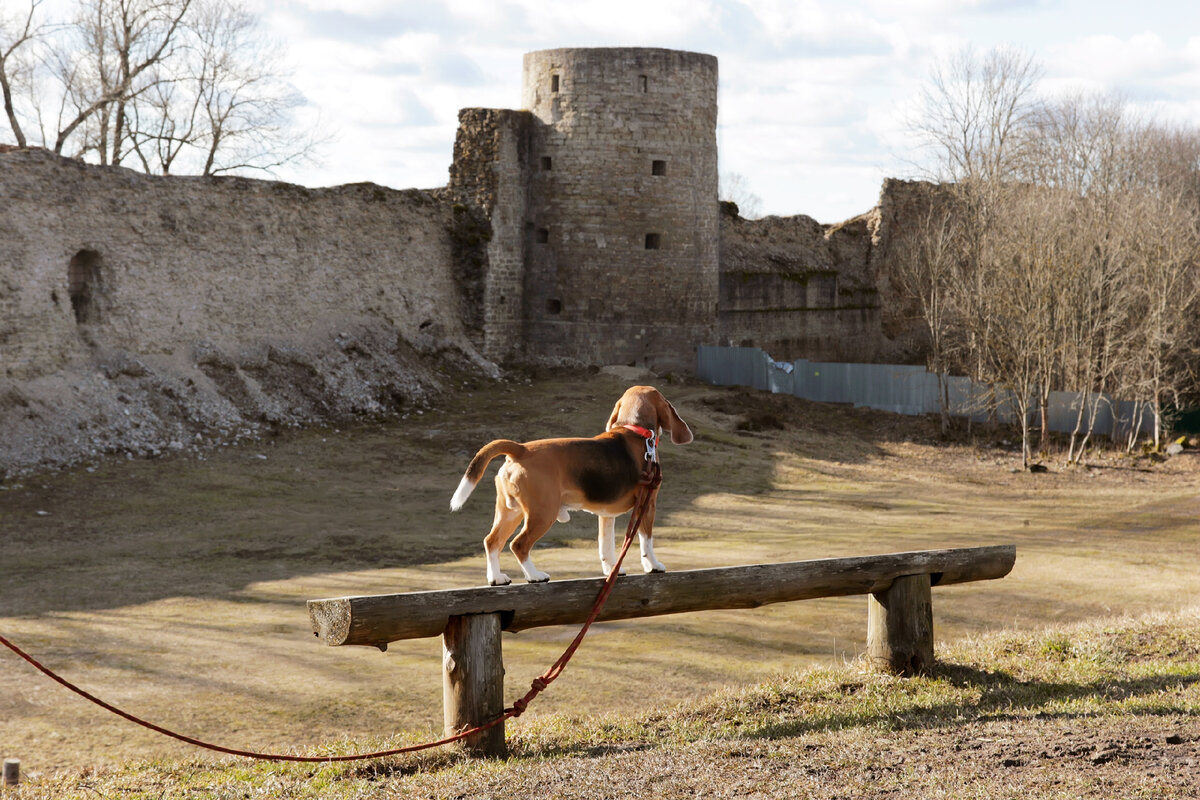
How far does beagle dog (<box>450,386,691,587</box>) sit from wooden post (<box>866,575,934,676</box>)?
1818mm

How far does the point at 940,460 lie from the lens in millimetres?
21422

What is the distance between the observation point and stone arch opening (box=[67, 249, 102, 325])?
1769 cm

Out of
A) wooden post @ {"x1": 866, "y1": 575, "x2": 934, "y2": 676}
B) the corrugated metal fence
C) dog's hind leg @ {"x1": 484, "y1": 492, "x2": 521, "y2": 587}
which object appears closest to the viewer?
dog's hind leg @ {"x1": 484, "y1": 492, "x2": 521, "y2": 587}

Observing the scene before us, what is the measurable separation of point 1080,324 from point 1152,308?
1608 mm

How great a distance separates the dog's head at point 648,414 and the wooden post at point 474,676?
3.85 feet

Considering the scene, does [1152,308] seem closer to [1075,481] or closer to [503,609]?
[1075,481]

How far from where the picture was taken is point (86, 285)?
17797 mm

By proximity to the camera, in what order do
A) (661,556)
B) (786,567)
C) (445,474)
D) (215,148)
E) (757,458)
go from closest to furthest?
(786,567) → (661,556) → (445,474) → (757,458) → (215,148)

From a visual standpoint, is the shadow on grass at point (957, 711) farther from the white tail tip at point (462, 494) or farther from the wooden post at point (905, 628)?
the white tail tip at point (462, 494)

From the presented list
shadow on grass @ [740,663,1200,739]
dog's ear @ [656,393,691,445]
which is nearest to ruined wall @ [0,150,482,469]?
dog's ear @ [656,393,691,445]

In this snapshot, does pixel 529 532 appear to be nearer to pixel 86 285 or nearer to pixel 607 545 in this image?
pixel 607 545

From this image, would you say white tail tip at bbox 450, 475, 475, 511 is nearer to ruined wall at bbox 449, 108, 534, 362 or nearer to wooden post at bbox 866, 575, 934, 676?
wooden post at bbox 866, 575, 934, 676

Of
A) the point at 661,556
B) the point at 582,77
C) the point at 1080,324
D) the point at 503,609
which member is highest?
the point at 582,77

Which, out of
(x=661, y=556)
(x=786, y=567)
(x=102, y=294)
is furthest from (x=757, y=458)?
(x=786, y=567)
